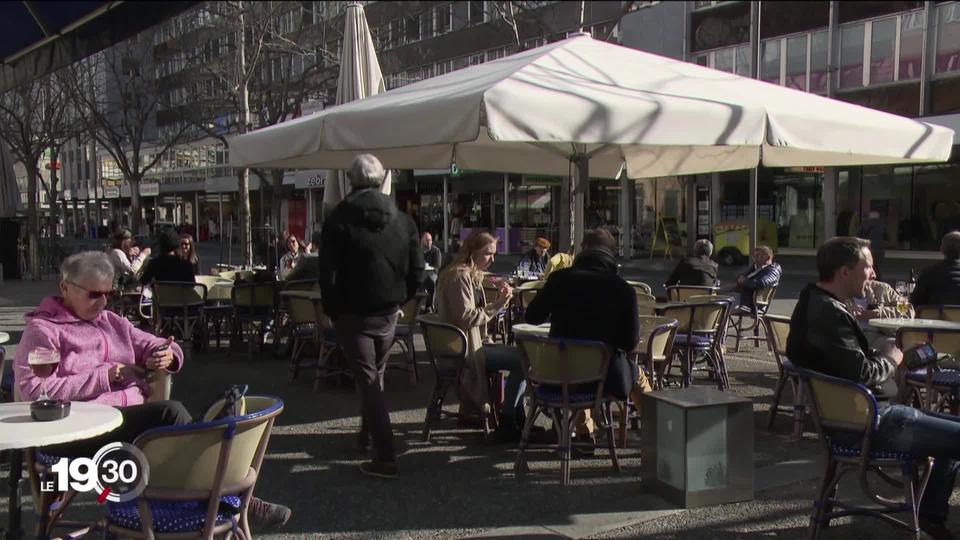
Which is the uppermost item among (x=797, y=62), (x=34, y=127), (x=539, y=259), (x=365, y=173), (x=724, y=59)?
(x=724, y=59)

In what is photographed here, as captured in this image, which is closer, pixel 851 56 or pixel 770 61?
pixel 851 56

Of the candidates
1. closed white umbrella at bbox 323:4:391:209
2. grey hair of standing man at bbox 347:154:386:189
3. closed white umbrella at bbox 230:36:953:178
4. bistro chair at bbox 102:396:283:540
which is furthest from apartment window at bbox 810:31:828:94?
bistro chair at bbox 102:396:283:540

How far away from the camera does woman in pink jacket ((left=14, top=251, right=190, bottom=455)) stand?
3578 mm

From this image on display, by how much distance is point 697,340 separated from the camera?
688 centimetres

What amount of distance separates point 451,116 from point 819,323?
7.74 feet

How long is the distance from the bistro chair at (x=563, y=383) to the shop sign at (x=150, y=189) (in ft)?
187

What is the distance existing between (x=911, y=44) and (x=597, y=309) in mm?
21631

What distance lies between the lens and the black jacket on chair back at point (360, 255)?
15.5 feet

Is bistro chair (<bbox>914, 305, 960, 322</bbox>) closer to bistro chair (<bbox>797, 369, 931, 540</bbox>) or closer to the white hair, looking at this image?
bistro chair (<bbox>797, 369, 931, 540</bbox>)

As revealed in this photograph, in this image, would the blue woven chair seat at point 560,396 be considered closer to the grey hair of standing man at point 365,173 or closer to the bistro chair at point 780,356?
the grey hair of standing man at point 365,173

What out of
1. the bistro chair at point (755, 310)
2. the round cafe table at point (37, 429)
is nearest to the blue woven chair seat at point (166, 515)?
the round cafe table at point (37, 429)

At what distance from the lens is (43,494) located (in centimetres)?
331

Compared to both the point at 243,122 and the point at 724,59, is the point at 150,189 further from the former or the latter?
the point at 243,122

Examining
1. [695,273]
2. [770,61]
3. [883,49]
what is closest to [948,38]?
[883,49]
